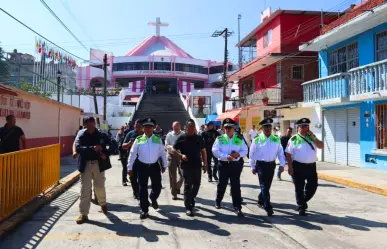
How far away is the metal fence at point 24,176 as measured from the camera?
5809mm

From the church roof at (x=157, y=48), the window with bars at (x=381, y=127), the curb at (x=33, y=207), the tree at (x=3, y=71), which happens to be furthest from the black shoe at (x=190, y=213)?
the church roof at (x=157, y=48)

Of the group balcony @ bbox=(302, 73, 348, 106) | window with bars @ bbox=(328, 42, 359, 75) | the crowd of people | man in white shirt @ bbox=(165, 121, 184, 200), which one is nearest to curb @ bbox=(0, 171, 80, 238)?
the crowd of people

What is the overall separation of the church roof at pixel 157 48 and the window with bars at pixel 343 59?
49.5 meters

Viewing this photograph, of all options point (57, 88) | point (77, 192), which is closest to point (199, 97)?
point (57, 88)

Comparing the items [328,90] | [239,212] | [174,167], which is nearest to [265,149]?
[239,212]

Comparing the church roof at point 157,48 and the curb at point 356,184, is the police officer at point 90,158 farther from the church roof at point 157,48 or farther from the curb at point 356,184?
the church roof at point 157,48

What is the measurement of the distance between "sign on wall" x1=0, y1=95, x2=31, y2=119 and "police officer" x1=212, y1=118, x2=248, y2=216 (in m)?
7.87

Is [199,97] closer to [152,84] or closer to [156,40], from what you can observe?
[152,84]

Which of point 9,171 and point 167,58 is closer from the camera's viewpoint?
point 9,171

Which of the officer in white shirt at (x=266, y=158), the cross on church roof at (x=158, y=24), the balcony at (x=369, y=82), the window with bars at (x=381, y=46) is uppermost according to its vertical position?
the cross on church roof at (x=158, y=24)

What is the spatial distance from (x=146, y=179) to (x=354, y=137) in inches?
471

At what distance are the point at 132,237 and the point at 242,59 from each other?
28.3 meters

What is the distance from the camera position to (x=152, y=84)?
62.5 meters

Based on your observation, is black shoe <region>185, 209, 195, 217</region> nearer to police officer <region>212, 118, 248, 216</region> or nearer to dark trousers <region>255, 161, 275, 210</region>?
police officer <region>212, 118, 248, 216</region>
